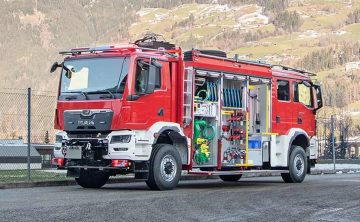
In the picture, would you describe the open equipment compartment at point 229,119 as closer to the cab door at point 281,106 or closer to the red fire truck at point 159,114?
the red fire truck at point 159,114

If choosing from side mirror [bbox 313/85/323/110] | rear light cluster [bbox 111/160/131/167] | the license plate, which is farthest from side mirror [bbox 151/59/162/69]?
side mirror [bbox 313/85/323/110]

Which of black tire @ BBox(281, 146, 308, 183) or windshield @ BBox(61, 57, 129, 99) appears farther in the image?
black tire @ BBox(281, 146, 308, 183)

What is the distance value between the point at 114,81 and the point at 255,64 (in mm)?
4939

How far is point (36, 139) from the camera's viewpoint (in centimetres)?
2408

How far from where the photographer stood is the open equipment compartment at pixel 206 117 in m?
16.7

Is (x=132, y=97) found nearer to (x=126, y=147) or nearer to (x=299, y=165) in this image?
(x=126, y=147)

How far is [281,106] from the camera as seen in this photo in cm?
1967

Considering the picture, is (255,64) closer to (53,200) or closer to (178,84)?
(178,84)

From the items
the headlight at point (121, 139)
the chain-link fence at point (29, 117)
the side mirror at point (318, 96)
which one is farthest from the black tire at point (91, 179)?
the side mirror at point (318, 96)

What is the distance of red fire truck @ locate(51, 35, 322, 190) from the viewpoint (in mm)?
15070

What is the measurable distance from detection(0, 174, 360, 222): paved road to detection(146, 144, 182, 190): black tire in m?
0.58

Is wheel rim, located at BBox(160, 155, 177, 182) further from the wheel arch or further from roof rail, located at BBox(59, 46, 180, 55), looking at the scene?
the wheel arch

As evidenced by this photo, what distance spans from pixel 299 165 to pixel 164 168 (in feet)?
19.6

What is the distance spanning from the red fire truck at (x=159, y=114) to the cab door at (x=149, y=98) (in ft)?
0.07
